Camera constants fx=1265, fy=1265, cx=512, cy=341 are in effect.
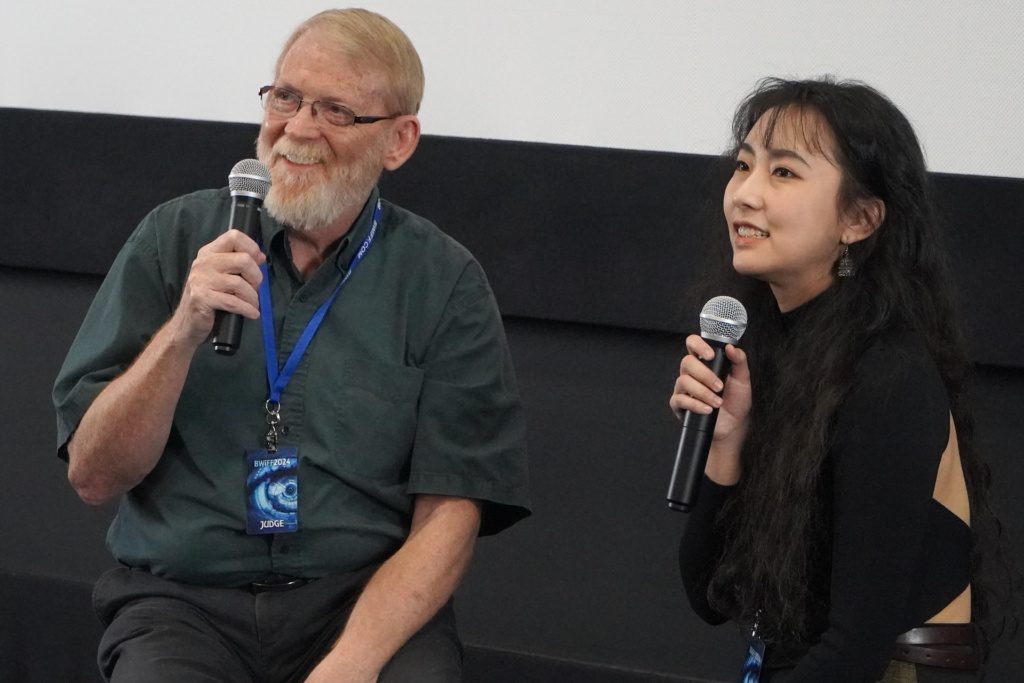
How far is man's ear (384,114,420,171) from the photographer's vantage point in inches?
85.1

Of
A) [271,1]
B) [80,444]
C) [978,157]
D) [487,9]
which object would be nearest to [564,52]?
[487,9]

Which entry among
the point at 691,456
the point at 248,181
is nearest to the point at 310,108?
the point at 248,181

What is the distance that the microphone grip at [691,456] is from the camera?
1.65m

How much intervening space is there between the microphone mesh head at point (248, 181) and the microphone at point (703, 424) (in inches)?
25.6

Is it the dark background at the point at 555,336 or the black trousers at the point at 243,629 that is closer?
the black trousers at the point at 243,629

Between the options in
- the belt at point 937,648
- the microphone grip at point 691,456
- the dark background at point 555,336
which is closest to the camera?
the microphone grip at point 691,456

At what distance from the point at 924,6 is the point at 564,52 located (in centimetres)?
75

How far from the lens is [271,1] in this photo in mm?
2920

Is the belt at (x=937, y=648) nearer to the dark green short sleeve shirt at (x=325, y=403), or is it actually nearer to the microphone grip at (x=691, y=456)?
the microphone grip at (x=691, y=456)

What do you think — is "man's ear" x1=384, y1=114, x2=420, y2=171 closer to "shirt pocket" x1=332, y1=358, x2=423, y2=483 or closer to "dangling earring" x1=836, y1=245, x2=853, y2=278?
"shirt pocket" x1=332, y1=358, x2=423, y2=483

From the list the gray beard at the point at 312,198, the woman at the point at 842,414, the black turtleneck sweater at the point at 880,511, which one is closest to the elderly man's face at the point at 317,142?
the gray beard at the point at 312,198

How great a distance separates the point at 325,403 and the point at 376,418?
8 centimetres

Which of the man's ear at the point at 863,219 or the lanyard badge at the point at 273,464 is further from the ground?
the man's ear at the point at 863,219

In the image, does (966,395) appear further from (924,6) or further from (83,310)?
(83,310)
